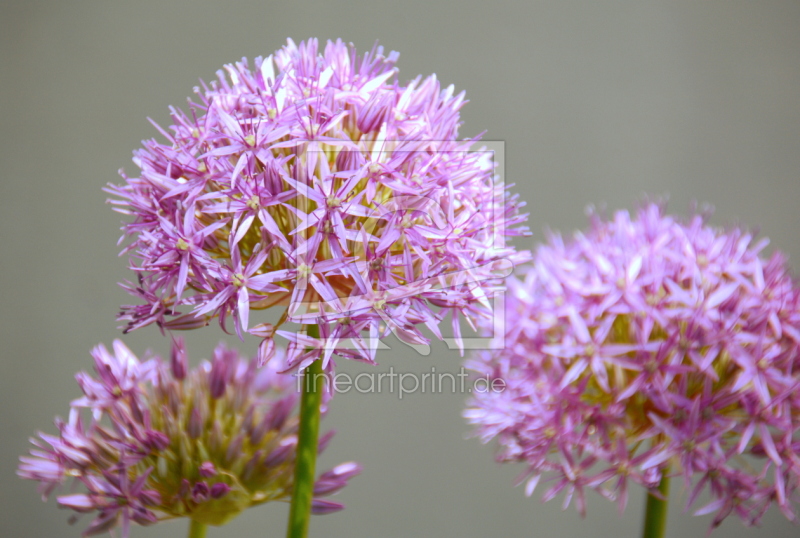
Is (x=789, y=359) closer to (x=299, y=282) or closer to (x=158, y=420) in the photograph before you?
(x=299, y=282)

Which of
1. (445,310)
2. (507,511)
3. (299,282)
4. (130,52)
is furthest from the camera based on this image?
(507,511)

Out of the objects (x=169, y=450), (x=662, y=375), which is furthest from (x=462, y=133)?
(x=169, y=450)

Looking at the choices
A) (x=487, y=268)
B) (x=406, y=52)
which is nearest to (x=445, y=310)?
(x=487, y=268)

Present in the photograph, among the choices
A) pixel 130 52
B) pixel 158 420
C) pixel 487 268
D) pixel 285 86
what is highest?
pixel 130 52

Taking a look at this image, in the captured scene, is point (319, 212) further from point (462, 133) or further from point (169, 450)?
point (462, 133)

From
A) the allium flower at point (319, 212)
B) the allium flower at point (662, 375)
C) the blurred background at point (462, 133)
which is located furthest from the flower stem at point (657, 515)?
the blurred background at point (462, 133)

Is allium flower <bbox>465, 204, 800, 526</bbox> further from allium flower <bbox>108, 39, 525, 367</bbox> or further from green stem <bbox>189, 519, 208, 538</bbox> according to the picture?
green stem <bbox>189, 519, 208, 538</bbox>

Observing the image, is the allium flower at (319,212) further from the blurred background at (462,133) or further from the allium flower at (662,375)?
the blurred background at (462,133)
